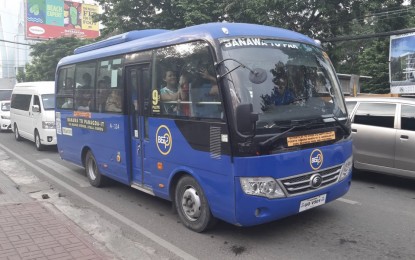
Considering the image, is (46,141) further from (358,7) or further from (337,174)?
(358,7)

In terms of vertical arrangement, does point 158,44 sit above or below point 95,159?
above

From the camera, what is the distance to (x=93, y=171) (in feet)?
27.1

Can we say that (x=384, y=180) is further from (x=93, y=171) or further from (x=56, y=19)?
(x=56, y=19)

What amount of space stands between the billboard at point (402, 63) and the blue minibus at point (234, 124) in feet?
33.3

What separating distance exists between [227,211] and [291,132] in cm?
116

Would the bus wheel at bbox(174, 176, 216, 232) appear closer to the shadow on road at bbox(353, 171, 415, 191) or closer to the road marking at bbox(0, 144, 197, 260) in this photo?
the road marking at bbox(0, 144, 197, 260)

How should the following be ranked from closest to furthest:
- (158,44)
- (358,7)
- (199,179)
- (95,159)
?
1. (199,179)
2. (158,44)
3. (95,159)
4. (358,7)

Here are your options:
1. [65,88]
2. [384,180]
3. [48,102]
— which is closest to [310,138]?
[384,180]

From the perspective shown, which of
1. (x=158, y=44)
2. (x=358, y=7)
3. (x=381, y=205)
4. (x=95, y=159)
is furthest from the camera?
(x=358, y=7)

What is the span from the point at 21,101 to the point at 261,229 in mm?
12548

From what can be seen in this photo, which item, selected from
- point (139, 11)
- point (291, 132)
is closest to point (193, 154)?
point (291, 132)

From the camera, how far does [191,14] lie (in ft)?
52.9

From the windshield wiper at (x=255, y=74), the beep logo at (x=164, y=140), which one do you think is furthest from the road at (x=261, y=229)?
the windshield wiper at (x=255, y=74)

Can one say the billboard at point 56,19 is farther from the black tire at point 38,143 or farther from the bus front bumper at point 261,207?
the bus front bumper at point 261,207
